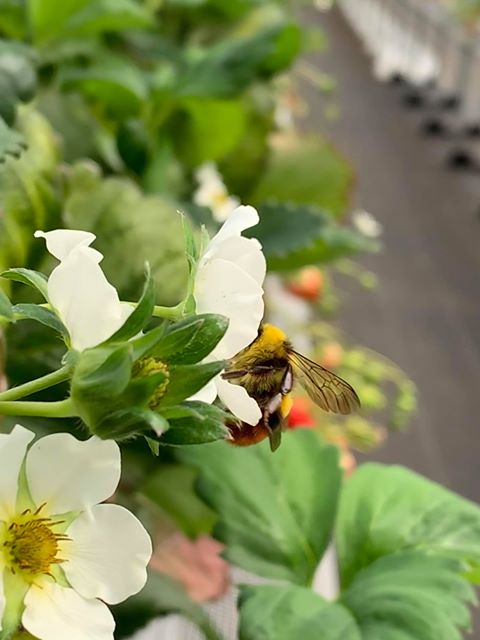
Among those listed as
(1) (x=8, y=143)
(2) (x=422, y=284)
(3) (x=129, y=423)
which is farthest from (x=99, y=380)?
(2) (x=422, y=284)

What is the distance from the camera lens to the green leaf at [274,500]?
35 centimetres

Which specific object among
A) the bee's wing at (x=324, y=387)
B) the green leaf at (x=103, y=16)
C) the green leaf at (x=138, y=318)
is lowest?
the green leaf at (x=103, y=16)

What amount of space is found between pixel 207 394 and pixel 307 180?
23.5 inches

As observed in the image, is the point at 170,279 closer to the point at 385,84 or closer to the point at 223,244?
the point at 223,244

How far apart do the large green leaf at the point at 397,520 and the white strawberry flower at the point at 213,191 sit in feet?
0.96

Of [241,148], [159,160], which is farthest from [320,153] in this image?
[159,160]

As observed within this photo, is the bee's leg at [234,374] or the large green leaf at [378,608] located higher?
the bee's leg at [234,374]

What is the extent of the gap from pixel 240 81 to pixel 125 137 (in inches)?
2.9

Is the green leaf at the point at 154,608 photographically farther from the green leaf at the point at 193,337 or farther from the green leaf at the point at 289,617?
the green leaf at the point at 193,337

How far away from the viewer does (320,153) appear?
2.55 feet

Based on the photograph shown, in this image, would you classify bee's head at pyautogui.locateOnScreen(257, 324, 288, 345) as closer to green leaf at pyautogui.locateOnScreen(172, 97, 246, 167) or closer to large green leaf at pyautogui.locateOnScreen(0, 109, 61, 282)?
large green leaf at pyautogui.locateOnScreen(0, 109, 61, 282)

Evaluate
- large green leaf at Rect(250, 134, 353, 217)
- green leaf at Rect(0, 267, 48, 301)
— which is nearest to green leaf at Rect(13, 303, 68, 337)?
green leaf at Rect(0, 267, 48, 301)

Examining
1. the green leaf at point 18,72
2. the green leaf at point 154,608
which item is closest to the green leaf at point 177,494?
the green leaf at point 154,608

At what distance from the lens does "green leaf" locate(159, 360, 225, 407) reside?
0.15 m
